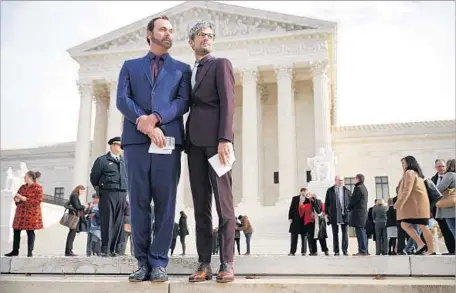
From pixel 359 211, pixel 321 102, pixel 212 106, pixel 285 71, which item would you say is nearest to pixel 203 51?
pixel 212 106

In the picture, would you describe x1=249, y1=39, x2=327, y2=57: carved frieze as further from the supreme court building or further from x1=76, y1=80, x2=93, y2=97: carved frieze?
x1=76, y1=80, x2=93, y2=97: carved frieze

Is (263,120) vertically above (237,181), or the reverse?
(263,120)

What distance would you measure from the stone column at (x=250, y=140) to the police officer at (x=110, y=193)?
22.7m

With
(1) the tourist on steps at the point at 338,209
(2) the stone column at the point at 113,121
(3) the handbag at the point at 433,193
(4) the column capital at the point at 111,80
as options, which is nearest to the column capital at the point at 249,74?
(2) the stone column at the point at 113,121

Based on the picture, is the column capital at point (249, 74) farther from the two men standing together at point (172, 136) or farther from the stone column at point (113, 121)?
the two men standing together at point (172, 136)

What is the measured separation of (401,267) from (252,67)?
28.7 metres

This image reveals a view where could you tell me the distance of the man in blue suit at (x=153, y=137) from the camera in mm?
4094

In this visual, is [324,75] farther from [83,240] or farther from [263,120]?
[83,240]

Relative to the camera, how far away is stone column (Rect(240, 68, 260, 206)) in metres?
31.4

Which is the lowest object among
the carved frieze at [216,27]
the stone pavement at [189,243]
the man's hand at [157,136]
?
the stone pavement at [189,243]

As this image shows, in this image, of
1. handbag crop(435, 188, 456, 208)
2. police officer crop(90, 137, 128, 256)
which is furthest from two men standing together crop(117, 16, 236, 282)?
handbag crop(435, 188, 456, 208)

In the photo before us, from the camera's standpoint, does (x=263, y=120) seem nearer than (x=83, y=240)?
No

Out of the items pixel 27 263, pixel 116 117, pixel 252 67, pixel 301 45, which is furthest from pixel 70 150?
pixel 27 263

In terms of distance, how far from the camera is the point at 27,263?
6289 millimetres
